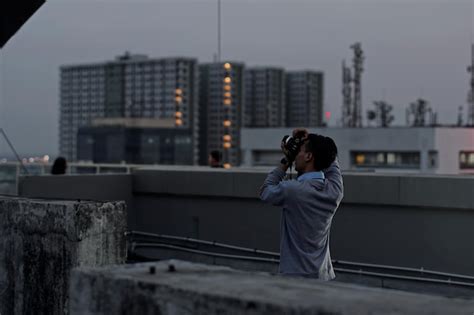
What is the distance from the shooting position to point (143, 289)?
3.51 meters

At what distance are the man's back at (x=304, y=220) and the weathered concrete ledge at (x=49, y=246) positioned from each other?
1402mm

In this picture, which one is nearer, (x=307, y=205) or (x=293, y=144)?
(x=307, y=205)

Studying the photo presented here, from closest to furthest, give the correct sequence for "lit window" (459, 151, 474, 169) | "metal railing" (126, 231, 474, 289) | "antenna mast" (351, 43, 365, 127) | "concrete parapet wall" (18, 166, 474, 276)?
1. "metal railing" (126, 231, 474, 289)
2. "concrete parapet wall" (18, 166, 474, 276)
3. "lit window" (459, 151, 474, 169)
4. "antenna mast" (351, 43, 365, 127)

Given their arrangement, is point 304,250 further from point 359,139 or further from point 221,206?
point 359,139

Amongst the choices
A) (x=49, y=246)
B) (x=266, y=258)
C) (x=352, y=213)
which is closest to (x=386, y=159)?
(x=266, y=258)

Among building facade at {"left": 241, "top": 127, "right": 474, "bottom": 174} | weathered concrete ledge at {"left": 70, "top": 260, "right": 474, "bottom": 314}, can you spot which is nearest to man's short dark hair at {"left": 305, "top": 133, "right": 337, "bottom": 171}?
weathered concrete ledge at {"left": 70, "top": 260, "right": 474, "bottom": 314}

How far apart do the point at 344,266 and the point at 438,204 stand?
1408 mm

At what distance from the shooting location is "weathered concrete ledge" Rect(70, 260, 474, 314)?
2.94 meters

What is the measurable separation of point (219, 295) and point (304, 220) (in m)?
1.66

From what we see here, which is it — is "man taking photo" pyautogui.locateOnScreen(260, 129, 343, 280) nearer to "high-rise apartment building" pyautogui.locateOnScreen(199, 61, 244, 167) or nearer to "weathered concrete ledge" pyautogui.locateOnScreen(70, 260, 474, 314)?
"weathered concrete ledge" pyautogui.locateOnScreen(70, 260, 474, 314)

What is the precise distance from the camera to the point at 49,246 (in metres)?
5.59

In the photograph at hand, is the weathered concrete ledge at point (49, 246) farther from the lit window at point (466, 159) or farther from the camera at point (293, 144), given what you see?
the lit window at point (466, 159)

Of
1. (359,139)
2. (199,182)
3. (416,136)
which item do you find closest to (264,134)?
(359,139)

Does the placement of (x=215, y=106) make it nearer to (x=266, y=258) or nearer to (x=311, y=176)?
(x=266, y=258)
